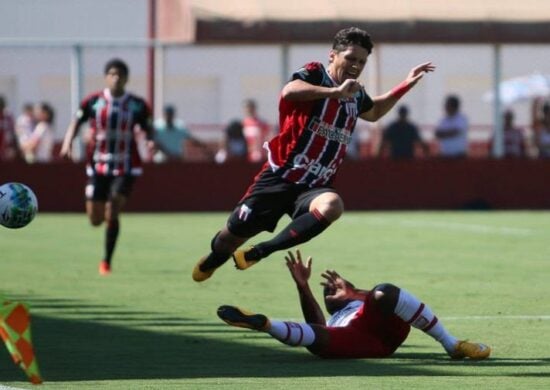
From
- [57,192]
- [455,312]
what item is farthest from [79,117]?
[57,192]

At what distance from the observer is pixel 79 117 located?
58.1ft

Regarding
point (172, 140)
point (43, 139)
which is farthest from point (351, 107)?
point (43, 139)

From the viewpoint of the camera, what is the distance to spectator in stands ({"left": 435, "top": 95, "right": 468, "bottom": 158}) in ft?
91.4

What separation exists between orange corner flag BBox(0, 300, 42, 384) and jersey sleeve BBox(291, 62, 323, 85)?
146 inches

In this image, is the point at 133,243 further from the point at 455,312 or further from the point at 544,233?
the point at 455,312

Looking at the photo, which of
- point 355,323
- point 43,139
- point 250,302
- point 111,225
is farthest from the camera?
point 43,139

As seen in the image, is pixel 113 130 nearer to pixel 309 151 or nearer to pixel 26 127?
pixel 309 151

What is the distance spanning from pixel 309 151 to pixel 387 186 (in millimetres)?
17632

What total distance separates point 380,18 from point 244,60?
14042mm

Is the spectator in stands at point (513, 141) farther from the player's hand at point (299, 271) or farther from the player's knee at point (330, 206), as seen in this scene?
the player's hand at point (299, 271)

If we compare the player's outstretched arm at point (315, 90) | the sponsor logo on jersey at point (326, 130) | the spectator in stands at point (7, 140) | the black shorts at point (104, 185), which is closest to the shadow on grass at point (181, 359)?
the sponsor logo on jersey at point (326, 130)

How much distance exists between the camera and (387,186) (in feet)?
94.3

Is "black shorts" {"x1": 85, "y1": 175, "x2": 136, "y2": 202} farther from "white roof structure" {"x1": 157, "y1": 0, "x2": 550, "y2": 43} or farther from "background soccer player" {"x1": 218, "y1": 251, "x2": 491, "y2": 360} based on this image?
"white roof structure" {"x1": 157, "y1": 0, "x2": 550, "y2": 43}

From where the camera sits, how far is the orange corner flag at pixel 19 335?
24.8 ft
